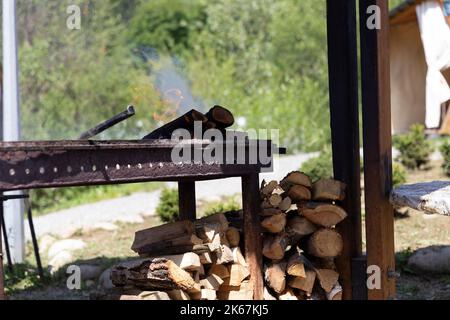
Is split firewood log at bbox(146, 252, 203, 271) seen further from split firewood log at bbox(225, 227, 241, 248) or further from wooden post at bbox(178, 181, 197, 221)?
wooden post at bbox(178, 181, 197, 221)

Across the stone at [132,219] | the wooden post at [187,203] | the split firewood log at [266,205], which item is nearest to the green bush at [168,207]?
the stone at [132,219]

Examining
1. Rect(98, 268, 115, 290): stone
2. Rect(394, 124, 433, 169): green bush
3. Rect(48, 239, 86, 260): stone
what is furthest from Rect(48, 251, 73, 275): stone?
Rect(394, 124, 433, 169): green bush

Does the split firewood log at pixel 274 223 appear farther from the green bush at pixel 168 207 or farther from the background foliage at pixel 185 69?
the background foliage at pixel 185 69

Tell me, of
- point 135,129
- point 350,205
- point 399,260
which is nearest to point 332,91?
point 350,205

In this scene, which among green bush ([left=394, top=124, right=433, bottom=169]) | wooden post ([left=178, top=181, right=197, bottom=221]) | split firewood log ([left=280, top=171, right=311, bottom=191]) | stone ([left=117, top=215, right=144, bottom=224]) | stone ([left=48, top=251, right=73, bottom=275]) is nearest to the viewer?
split firewood log ([left=280, top=171, right=311, bottom=191])

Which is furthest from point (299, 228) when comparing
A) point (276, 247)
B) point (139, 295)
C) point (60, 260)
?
point (60, 260)

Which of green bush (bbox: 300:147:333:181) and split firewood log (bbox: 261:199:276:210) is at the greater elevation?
green bush (bbox: 300:147:333:181)

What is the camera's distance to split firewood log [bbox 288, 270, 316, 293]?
15.3ft

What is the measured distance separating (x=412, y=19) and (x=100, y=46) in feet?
17.6

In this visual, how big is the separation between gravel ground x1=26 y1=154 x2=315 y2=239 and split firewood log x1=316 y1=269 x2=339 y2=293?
4.13 metres

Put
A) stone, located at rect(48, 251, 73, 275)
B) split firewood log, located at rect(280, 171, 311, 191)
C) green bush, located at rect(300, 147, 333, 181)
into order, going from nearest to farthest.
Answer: split firewood log, located at rect(280, 171, 311, 191) < stone, located at rect(48, 251, 73, 275) < green bush, located at rect(300, 147, 333, 181)

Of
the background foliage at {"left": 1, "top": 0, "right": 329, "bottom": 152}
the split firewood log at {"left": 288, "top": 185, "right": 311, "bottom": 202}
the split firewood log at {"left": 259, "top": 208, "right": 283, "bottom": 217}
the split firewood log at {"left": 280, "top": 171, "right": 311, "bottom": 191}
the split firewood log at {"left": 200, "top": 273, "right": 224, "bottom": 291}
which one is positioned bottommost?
the split firewood log at {"left": 200, "top": 273, "right": 224, "bottom": 291}

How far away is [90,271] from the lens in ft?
21.8

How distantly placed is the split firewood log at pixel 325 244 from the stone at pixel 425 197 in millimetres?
417
